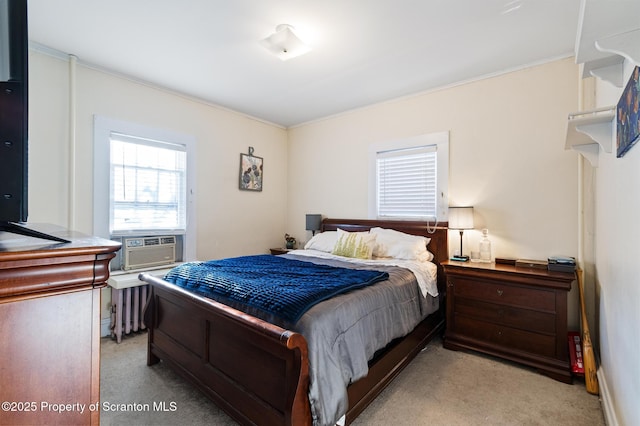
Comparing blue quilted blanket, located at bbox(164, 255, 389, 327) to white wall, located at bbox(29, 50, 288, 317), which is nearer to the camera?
blue quilted blanket, located at bbox(164, 255, 389, 327)

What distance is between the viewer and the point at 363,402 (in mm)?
1801

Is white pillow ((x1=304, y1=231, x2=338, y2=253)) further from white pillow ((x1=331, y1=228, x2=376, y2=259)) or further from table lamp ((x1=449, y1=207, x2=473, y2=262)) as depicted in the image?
table lamp ((x1=449, y1=207, x2=473, y2=262))

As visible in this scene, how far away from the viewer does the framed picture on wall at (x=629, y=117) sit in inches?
43.8

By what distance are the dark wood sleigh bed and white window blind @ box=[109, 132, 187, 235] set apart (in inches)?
38.2

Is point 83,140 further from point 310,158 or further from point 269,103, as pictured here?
point 310,158

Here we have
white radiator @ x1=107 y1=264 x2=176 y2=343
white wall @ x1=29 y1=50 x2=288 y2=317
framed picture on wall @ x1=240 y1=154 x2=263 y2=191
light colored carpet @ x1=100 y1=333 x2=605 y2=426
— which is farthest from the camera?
framed picture on wall @ x1=240 y1=154 x2=263 y2=191

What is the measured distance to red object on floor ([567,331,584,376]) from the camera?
2.18 meters

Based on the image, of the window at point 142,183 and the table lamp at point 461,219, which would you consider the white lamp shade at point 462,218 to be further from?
the window at point 142,183

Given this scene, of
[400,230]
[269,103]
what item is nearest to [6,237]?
[400,230]

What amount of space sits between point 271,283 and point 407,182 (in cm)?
218

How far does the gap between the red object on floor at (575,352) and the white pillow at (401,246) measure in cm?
124

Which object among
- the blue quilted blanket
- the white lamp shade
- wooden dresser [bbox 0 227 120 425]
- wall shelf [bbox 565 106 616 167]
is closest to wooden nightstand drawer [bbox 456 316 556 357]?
the white lamp shade

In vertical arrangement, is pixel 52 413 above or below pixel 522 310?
above

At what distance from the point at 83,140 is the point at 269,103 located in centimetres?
197
